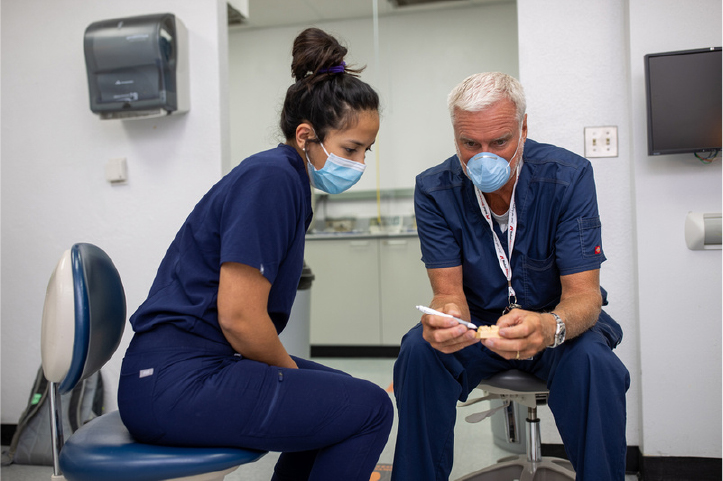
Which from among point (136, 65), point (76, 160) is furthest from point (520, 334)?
point (76, 160)

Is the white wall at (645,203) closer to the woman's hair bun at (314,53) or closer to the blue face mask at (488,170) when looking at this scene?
the blue face mask at (488,170)

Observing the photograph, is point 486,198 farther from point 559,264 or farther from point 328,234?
point 328,234

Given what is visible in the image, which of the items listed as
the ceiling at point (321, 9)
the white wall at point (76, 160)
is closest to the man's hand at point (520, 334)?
the white wall at point (76, 160)

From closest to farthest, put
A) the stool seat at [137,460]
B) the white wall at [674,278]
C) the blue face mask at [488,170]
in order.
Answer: the stool seat at [137,460], the blue face mask at [488,170], the white wall at [674,278]

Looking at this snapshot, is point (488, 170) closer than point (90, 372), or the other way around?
point (90, 372)

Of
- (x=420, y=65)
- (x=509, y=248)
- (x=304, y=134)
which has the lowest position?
(x=509, y=248)

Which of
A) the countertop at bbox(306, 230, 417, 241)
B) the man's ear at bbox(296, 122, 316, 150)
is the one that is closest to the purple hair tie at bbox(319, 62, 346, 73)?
the man's ear at bbox(296, 122, 316, 150)

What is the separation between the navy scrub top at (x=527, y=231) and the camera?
1502mm

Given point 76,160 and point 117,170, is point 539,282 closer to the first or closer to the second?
point 117,170

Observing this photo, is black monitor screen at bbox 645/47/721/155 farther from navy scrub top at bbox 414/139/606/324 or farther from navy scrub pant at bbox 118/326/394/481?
navy scrub pant at bbox 118/326/394/481

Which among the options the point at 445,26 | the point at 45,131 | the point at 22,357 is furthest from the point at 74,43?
the point at 445,26

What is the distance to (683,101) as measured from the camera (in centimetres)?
191

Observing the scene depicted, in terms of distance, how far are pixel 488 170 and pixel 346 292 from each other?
109 inches

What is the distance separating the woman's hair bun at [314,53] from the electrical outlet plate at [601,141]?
3.73ft
